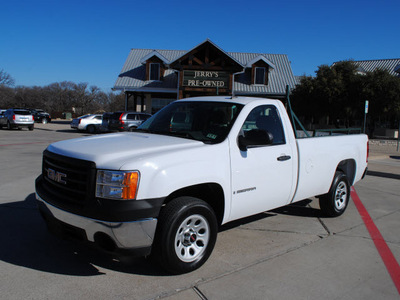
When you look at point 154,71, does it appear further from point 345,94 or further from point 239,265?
point 239,265

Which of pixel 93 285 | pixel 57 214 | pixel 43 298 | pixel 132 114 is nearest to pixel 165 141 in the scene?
pixel 57 214

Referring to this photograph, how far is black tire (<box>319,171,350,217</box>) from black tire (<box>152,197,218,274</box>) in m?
2.62

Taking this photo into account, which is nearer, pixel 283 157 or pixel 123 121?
pixel 283 157

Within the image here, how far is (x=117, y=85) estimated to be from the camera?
93.0 ft

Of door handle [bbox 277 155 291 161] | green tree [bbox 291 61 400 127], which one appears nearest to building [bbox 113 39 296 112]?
green tree [bbox 291 61 400 127]

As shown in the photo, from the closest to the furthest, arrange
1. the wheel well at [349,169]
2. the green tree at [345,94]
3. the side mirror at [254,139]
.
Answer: the side mirror at [254,139] < the wheel well at [349,169] < the green tree at [345,94]

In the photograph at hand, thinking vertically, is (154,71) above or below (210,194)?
above

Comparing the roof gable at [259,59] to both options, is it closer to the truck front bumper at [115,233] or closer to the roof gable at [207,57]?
the roof gable at [207,57]

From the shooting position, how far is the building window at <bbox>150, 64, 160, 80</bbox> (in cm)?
2897

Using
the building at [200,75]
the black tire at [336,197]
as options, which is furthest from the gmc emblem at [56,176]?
the building at [200,75]

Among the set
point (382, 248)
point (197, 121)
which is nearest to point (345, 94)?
point (382, 248)

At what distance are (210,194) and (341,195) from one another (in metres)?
2.97

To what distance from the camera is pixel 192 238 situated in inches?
142

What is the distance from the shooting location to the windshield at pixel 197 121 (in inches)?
162
